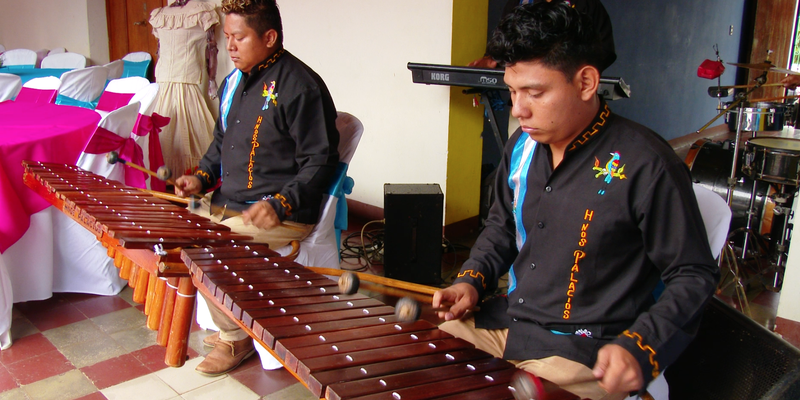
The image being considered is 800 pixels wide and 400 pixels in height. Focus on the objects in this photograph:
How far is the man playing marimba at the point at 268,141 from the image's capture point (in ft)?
8.73

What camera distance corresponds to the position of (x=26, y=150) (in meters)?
3.11

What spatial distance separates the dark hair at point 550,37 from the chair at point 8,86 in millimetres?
5229

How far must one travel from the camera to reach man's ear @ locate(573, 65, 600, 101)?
154 centimetres

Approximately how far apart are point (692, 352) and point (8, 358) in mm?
2963

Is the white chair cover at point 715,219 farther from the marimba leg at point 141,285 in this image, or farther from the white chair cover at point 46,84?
the white chair cover at point 46,84

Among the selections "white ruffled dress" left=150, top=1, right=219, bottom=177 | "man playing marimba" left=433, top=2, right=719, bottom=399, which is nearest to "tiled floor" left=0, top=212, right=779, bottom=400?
"man playing marimba" left=433, top=2, right=719, bottom=399

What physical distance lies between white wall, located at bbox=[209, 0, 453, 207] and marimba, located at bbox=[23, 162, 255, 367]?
249 cm

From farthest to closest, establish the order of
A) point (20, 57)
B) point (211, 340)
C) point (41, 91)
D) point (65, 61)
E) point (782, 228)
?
point (20, 57)
point (65, 61)
point (41, 91)
point (782, 228)
point (211, 340)

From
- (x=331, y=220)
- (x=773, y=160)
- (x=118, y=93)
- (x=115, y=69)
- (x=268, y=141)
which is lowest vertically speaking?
(x=331, y=220)

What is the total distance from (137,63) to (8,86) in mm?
2559

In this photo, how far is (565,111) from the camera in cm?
156

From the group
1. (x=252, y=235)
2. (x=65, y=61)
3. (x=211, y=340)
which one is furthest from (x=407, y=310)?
(x=65, y=61)

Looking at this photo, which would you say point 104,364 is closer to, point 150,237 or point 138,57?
point 150,237

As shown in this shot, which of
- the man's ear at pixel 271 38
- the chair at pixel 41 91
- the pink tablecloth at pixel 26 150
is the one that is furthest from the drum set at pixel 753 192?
the chair at pixel 41 91
